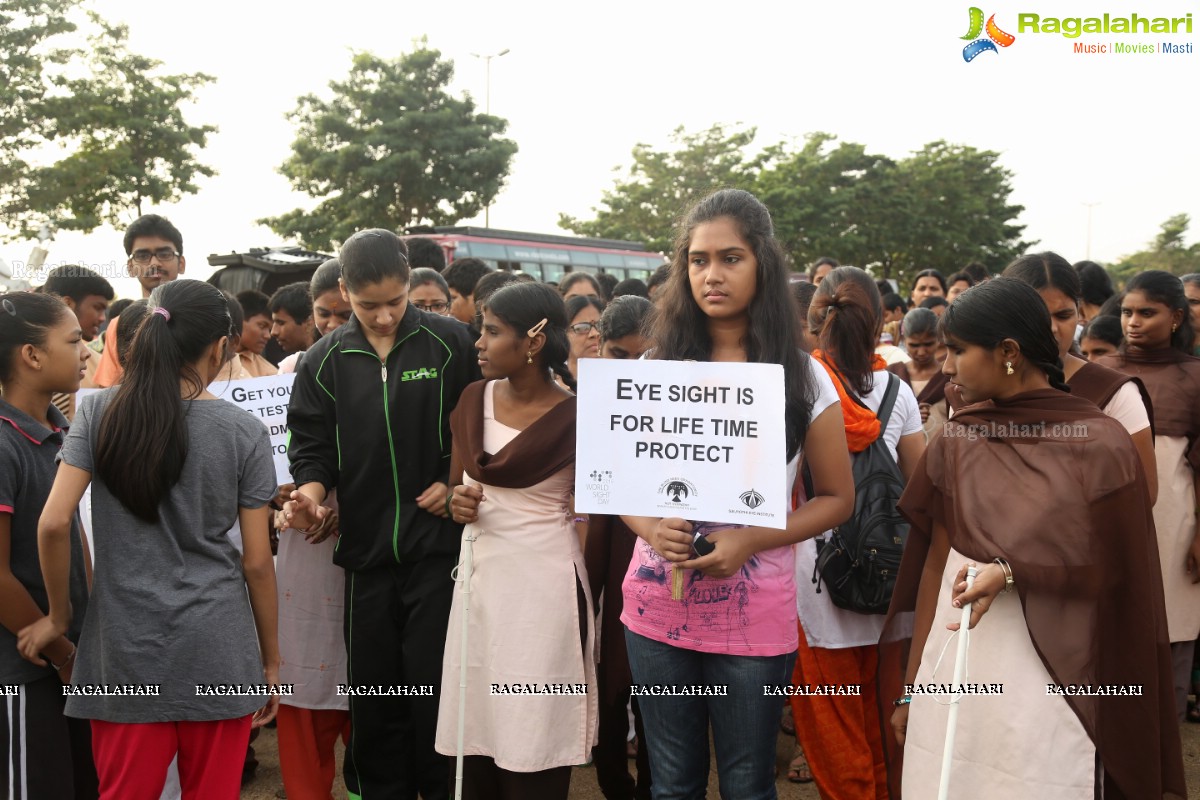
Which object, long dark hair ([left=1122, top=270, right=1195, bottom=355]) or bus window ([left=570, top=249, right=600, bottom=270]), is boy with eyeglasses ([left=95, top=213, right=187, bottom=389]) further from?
bus window ([left=570, top=249, right=600, bottom=270])

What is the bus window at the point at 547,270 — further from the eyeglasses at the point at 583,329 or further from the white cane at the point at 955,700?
the white cane at the point at 955,700

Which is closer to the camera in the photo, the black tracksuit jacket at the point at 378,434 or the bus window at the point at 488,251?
the black tracksuit jacket at the point at 378,434

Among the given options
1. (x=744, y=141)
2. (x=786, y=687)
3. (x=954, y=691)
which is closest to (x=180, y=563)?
(x=786, y=687)

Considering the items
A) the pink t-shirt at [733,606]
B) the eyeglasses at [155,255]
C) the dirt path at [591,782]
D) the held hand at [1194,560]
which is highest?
the eyeglasses at [155,255]

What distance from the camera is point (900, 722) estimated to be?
2727 mm

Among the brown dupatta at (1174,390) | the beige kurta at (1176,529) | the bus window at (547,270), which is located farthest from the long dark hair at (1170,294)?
the bus window at (547,270)

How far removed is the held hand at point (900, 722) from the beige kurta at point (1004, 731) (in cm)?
18

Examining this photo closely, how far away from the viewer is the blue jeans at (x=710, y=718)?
2.48 metres

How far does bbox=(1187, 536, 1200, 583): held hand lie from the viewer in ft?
13.8

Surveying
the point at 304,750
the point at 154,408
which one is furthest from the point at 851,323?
the point at 304,750

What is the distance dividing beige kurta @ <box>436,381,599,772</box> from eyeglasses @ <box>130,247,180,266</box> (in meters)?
2.52

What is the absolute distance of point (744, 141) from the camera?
39969 millimetres

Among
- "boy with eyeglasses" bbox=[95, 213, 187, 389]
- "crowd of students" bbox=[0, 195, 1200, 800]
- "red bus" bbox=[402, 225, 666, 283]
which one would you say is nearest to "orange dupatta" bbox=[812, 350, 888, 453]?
"crowd of students" bbox=[0, 195, 1200, 800]

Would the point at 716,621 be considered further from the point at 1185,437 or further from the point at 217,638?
the point at 1185,437
